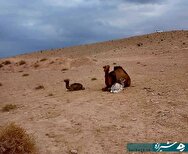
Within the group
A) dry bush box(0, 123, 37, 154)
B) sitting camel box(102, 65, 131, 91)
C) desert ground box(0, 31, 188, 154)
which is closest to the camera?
dry bush box(0, 123, 37, 154)

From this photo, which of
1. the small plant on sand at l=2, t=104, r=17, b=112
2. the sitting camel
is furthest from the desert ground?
the sitting camel

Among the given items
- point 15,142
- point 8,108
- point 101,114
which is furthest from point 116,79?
point 15,142

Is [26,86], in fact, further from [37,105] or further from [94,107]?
[94,107]

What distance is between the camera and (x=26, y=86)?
2306cm

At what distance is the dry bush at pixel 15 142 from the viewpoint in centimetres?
984

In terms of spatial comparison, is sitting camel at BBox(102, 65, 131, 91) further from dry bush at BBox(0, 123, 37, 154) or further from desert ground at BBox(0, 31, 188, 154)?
dry bush at BBox(0, 123, 37, 154)

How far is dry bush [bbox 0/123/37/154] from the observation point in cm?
984

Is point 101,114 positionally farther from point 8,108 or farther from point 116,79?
Answer: point 116,79

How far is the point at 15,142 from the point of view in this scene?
996 centimetres

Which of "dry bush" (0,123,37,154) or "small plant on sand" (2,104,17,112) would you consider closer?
"dry bush" (0,123,37,154)

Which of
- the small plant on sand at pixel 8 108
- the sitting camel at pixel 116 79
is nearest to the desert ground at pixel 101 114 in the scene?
the small plant on sand at pixel 8 108

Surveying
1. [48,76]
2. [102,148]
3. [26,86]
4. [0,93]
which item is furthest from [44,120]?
[48,76]

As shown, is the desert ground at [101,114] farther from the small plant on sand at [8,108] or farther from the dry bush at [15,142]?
the dry bush at [15,142]

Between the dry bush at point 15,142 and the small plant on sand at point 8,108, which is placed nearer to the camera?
the dry bush at point 15,142
